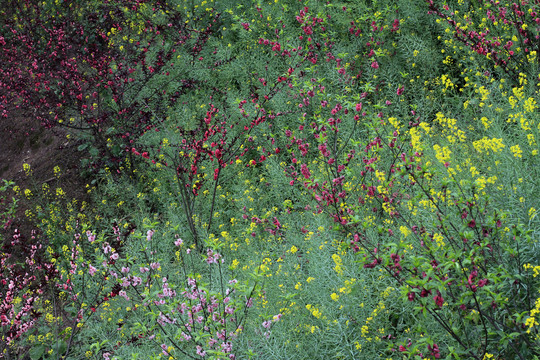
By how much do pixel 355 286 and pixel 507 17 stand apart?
147 inches

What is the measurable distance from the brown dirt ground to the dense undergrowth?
27 centimetres

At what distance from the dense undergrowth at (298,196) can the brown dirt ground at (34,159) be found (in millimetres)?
265

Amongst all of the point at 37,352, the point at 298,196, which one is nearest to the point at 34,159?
the point at 37,352

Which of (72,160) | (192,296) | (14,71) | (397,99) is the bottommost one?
(192,296)

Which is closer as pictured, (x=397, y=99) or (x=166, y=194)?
(x=397, y=99)

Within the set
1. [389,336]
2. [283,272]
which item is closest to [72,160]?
[283,272]

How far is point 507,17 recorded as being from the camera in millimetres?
5008

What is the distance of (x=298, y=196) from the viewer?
490 cm

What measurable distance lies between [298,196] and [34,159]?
5126 mm

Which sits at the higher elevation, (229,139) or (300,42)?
(300,42)

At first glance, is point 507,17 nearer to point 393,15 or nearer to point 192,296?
point 393,15

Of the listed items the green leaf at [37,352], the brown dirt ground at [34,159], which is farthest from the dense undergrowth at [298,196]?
the brown dirt ground at [34,159]

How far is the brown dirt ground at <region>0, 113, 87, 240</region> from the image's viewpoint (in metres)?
6.68

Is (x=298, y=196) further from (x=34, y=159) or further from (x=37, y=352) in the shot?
(x=34, y=159)
